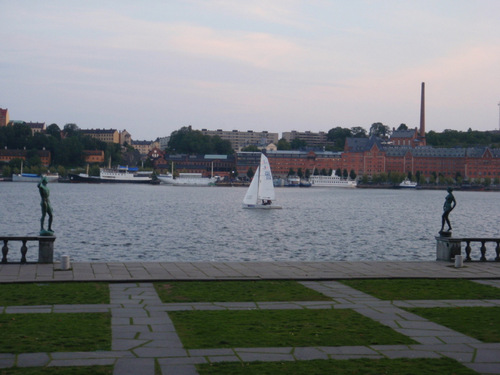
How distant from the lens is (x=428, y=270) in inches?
771

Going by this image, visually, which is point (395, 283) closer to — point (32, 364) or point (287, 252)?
point (32, 364)

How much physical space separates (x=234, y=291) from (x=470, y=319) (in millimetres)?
5189

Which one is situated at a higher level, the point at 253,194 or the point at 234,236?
the point at 253,194

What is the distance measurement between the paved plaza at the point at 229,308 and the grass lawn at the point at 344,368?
233 millimetres

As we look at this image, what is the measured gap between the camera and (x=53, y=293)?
14.6 meters

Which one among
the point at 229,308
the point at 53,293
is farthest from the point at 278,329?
the point at 53,293

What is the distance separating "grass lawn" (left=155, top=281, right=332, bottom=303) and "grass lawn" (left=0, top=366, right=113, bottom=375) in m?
4.83

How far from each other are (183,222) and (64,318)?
165 feet

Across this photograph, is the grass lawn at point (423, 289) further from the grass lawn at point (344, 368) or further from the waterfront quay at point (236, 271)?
the grass lawn at point (344, 368)

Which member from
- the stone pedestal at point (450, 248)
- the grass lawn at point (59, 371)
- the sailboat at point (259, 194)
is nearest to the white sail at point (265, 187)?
the sailboat at point (259, 194)

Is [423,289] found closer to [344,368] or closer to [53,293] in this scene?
[344,368]

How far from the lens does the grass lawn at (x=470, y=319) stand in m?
11.7

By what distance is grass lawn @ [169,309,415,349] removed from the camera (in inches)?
429

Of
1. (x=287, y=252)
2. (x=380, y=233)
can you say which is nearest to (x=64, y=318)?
(x=287, y=252)
